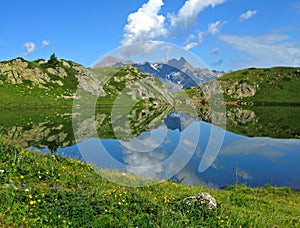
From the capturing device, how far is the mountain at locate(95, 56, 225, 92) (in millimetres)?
12422

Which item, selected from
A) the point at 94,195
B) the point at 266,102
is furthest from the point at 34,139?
the point at 266,102

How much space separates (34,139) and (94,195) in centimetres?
3277

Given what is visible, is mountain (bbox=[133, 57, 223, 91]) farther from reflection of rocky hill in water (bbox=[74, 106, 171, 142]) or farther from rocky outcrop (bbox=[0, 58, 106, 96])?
rocky outcrop (bbox=[0, 58, 106, 96])

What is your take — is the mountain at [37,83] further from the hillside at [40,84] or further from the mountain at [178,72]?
the mountain at [178,72]

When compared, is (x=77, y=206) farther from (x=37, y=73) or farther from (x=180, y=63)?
(x=37, y=73)

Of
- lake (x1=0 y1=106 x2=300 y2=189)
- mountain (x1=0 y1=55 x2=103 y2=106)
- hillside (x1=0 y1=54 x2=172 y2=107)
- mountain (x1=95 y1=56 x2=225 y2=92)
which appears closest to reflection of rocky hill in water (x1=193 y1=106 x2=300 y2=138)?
lake (x1=0 y1=106 x2=300 y2=189)

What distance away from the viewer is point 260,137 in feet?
176

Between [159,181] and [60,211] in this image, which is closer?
[60,211]

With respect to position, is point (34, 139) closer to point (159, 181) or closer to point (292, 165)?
point (159, 181)

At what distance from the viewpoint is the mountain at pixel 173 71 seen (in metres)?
12.4

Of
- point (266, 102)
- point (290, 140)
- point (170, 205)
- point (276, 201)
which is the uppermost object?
point (266, 102)

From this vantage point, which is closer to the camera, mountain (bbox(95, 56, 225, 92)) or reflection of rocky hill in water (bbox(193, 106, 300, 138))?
mountain (bbox(95, 56, 225, 92))

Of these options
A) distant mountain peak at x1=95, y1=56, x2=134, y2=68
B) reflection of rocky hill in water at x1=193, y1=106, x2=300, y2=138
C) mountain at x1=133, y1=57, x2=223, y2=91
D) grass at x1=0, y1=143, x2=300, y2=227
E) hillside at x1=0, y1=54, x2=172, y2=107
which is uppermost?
hillside at x1=0, y1=54, x2=172, y2=107

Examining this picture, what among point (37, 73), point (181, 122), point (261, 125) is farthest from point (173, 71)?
point (37, 73)
